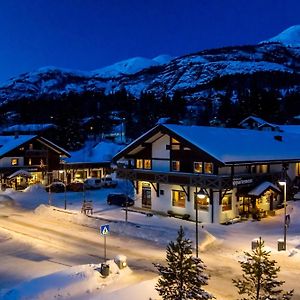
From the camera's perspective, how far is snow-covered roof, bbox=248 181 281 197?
128ft

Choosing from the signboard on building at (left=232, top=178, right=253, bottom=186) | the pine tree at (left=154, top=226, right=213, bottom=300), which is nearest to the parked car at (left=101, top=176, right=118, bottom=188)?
the signboard on building at (left=232, top=178, right=253, bottom=186)

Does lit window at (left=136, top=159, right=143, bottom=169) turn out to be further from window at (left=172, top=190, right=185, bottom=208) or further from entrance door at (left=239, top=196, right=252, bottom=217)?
entrance door at (left=239, top=196, right=252, bottom=217)

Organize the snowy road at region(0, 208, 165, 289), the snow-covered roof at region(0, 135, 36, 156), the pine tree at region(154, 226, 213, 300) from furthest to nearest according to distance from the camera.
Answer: the snow-covered roof at region(0, 135, 36, 156) → the snowy road at region(0, 208, 165, 289) → the pine tree at region(154, 226, 213, 300)

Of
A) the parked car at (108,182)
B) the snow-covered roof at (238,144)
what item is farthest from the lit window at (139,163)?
the parked car at (108,182)

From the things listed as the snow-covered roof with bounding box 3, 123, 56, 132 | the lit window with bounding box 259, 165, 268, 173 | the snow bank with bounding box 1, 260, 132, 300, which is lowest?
the snow bank with bounding box 1, 260, 132, 300

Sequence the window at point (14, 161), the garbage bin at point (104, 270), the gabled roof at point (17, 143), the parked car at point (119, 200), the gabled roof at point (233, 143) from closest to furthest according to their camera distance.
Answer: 1. the garbage bin at point (104, 270)
2. the gabled roof at point (233, 143)
3. the parked car at point (119, 200)
4. the gabled roof at point (17, 143)
5. the window at point (14, 161)

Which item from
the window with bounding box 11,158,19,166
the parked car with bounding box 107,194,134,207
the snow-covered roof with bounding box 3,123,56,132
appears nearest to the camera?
the parked car with bounding box 107,194,134,207

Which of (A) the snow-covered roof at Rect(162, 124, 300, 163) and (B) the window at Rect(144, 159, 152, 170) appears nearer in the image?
(A) the snow-covered roof at Rect(162, 124, 300, 163)

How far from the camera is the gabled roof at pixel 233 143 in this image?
38.9 metres

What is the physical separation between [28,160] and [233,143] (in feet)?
117

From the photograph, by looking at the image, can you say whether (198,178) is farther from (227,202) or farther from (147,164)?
(147,164)

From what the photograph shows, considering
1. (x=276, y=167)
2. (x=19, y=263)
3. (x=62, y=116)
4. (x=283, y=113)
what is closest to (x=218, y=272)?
(x=19, y=263)

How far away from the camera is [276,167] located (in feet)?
145

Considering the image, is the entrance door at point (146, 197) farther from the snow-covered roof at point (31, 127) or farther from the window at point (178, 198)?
the snow-covered roof at point (31, 127)
